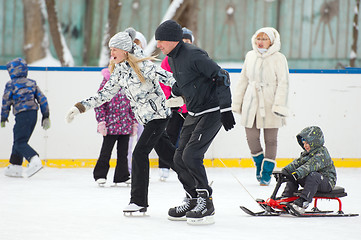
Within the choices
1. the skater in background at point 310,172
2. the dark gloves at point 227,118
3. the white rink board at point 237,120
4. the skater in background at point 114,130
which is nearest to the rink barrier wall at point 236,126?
the white rink board at point 237,120

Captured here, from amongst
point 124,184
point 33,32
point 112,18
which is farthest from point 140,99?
point 33,32

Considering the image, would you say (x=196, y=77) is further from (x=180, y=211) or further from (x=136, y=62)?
(x=180, y=211)

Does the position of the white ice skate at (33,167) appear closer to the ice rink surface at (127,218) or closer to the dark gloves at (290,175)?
the ice rink surface at (127,218)

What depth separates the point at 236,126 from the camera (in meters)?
8.42

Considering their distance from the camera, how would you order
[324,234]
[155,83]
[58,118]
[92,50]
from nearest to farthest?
[324,234] → [155,83] → [58,118] → [92,50]

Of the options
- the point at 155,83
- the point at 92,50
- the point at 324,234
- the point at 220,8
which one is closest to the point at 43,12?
the point at 92,50

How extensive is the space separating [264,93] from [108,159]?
161 centimetres

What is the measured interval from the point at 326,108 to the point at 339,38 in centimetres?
498

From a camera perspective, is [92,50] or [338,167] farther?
[92,50]

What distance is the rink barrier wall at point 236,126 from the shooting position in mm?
8117

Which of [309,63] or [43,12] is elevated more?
[43,12]

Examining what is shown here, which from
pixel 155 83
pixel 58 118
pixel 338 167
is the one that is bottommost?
pixel 338 167

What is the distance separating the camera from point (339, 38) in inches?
520

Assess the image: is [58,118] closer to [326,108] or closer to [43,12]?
[326,108]
